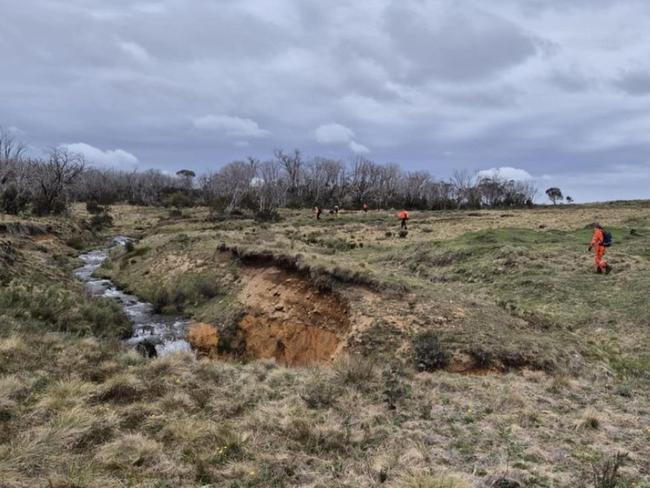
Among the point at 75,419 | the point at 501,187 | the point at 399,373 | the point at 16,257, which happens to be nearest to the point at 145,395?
the point at 75,419

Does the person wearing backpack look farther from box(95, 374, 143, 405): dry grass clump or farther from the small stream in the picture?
box(95, 374, 143, 405): dry grass clump

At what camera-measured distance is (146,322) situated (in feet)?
62.1

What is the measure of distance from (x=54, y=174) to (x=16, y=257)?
3898 cm

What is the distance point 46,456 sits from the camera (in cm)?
549

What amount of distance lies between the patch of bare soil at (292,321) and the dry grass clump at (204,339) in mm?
1108

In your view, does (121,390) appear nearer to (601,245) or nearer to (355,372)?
(355,372)

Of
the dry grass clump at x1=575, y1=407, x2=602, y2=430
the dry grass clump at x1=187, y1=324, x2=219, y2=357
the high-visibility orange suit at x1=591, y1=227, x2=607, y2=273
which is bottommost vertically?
the dry grass clump at x1=187, y1=324, x2=219, y2=357

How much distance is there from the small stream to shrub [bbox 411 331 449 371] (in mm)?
6304

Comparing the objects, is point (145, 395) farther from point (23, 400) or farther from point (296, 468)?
point (296, 468)

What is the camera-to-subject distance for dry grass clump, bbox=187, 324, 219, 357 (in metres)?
16.9

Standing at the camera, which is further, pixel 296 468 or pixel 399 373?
Answer: pixel 399 373

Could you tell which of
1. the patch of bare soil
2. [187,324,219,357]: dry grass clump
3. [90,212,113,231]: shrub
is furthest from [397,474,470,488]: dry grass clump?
[90,212,113,231]: shrub

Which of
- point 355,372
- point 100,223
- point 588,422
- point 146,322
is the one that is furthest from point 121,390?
point 100,223

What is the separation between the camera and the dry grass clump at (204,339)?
55.5 feet
